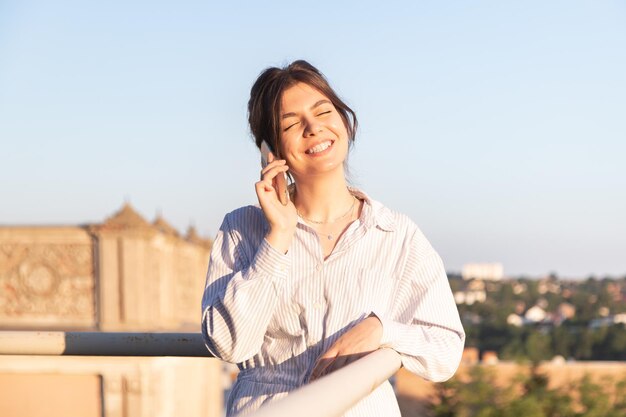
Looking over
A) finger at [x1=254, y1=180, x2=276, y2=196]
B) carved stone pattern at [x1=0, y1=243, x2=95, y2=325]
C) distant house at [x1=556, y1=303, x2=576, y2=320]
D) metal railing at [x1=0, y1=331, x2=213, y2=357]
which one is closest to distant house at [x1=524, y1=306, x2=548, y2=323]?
distant house at [x1=556, y1=303, x2=576, y2=320]

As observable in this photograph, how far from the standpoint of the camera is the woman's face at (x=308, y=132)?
4.86 feet

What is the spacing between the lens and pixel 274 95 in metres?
1.50

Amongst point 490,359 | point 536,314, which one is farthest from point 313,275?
point 536,314

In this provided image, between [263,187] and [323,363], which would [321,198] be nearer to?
[263,187]

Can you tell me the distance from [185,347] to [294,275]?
0.34 m

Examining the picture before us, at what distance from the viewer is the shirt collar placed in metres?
1.49

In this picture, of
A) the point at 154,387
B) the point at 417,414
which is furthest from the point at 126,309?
the point at 417,414

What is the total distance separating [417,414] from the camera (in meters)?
21.0

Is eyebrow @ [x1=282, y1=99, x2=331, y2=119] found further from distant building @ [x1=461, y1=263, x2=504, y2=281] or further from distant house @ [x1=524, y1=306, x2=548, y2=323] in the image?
distant building @ [x1=461, y1=263, x2=504, y2=281]

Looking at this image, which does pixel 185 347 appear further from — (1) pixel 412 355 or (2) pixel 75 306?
(2) pixel 75 306

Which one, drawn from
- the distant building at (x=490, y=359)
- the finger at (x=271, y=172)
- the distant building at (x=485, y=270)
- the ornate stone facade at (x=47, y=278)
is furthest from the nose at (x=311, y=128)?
the distant building at (x=485, y=270)

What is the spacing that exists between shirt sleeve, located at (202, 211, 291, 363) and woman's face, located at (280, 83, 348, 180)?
22cm

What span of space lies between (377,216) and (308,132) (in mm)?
207

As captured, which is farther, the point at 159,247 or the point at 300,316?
the point at 159,247
